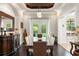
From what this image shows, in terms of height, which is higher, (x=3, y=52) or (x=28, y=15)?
(x=28, y=15)

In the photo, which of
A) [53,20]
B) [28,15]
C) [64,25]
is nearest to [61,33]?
[64,25]

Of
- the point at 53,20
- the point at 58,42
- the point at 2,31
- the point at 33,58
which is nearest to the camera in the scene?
the point at 33,58

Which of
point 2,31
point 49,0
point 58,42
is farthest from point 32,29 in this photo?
point 49,0

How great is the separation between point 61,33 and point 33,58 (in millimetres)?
9269

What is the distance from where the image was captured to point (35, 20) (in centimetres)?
1161

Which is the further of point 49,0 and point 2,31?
point 2,31

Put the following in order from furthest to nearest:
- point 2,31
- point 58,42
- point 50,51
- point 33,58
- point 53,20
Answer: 1. point 53,20
2. point 58,42
3. point 2,31
4. point 50,51
5. point 33,58

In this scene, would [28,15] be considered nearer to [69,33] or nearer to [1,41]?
[69,33]

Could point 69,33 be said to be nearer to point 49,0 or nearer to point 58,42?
point 58,42

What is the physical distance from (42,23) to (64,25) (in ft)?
7.33

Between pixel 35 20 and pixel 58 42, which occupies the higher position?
pixel 35 20

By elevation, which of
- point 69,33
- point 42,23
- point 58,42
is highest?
point 42,23

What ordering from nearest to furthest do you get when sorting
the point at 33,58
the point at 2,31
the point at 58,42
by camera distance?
the point at 33,58 → the point at 2,31 → the point at 58,42

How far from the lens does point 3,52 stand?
17.2 ft
